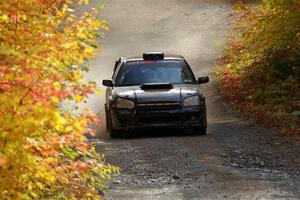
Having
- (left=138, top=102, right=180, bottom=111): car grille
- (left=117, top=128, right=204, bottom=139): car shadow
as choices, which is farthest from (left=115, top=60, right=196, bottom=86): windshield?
(left=117, top=128, right=204, bottom=139): car shadow

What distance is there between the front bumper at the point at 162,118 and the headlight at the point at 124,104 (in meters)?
0.10

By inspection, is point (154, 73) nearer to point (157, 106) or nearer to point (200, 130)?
point (157, 106)

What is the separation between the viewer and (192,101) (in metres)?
17.0

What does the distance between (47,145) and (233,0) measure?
37861 millimetres

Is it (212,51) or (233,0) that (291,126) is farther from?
(233,0)

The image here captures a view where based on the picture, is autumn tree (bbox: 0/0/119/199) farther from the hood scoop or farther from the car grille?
the hood scoop

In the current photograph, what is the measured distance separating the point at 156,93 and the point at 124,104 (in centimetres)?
70

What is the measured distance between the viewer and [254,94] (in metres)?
22.2

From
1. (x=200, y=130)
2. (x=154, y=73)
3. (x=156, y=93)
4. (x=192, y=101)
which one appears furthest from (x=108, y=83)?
(x=200, y=130)

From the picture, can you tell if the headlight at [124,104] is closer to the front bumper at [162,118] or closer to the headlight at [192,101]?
the front bumper at [162,118]

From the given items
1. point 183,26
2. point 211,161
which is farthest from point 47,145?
point 183,26

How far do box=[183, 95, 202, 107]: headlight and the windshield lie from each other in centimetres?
89

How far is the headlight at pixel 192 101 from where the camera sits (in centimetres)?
1692

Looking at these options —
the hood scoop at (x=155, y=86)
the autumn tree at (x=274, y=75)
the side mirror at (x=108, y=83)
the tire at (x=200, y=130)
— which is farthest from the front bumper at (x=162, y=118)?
the autumn tree at (x=274, y=75)
